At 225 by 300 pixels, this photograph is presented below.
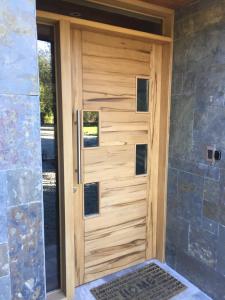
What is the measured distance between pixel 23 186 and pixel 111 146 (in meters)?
1.08

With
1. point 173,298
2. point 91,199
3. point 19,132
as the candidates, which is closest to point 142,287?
point 173,298

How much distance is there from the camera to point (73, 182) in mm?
1856

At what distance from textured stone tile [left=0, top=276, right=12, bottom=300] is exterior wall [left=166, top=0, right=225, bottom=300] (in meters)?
1.41

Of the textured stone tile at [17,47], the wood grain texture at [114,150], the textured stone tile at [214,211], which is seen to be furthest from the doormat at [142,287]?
the textured stone tile at [17,47]

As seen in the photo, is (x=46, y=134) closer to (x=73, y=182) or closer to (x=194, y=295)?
(x=73, y=182)

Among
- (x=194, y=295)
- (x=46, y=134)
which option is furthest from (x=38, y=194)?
(x=194, y=295)

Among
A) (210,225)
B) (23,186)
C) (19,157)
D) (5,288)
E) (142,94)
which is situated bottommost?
(210,225)

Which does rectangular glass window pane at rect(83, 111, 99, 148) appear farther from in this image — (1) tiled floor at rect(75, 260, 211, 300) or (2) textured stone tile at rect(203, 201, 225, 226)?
(1) tiled floor at rect(75, 260, 211, 300)

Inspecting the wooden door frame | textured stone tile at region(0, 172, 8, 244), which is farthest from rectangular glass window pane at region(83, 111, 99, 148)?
textured stone tile at region(0, 172, 8, 244)

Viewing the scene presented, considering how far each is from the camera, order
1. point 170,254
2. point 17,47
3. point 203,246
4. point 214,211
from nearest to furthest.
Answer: point 17,47 → point 214,211 → point 203,246 → point 170,254

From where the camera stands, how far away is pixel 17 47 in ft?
2.98

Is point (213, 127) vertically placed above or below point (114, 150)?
above

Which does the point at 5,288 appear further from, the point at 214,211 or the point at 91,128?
the point at 214,211

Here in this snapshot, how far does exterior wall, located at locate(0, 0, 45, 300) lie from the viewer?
0.90 m
